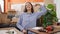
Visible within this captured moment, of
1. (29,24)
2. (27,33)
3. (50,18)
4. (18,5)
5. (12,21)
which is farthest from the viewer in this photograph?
(18,5)

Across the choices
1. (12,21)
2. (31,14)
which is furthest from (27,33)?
(12,21)

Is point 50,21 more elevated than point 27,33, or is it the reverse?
point 50,21

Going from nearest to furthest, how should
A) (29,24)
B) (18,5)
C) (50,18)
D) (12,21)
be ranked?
1. (50,18)
2. (29,24)
3. (12,21)
4. (18,5)

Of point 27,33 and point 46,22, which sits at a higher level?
point 46,22

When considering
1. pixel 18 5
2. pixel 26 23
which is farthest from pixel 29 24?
pixel 18 5

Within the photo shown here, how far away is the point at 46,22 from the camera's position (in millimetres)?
2324

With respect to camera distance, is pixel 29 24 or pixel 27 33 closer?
pixel 27 33

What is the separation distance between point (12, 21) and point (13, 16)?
0.20 m

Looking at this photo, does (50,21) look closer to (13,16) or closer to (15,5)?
(13,16)

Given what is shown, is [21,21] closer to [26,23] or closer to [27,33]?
[26,23]

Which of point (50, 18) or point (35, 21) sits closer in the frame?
point (50, 18)

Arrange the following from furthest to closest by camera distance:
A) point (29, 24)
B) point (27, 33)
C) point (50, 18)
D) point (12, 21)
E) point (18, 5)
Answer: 1. point (18, 5)
2. point (12, 21)
3. point (29, 24)
4. point (27, 33)
5. point (50, 18)

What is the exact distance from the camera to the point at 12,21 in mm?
3260

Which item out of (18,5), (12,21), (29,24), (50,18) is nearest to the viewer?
(50,18)
